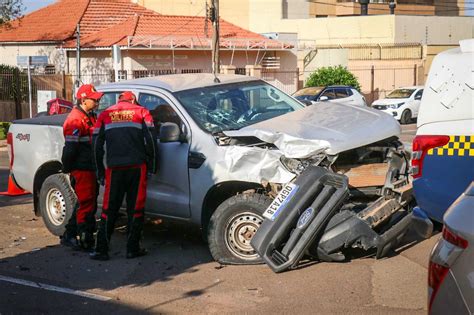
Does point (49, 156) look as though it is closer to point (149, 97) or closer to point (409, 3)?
point (149, 97)

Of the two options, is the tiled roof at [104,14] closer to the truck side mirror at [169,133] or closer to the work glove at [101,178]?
the work glove at [101,178]

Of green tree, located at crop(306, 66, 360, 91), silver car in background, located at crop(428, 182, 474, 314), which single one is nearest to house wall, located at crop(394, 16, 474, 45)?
green tree, located at crop(306, 66, 360, 91)

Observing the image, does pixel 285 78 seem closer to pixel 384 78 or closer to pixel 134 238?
pixel 384 78

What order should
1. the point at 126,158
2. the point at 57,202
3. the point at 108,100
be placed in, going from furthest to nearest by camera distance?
the point at 57,202 < the point at 108,100 < the point at 126,158

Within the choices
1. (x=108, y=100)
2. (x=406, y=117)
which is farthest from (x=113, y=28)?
(x=108, y=100)

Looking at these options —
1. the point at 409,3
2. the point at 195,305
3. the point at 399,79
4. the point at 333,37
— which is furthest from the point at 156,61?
the point at 409,3

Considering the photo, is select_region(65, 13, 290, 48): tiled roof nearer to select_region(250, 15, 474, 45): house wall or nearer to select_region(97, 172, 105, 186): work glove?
select_region(250, 15, 474, 45): house wall

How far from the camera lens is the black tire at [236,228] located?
7.19 metres

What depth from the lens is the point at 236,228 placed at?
23.9 ft

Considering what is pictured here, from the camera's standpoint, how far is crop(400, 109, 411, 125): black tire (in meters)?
30.4

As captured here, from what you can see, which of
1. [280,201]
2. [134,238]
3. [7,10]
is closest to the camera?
[280,201]

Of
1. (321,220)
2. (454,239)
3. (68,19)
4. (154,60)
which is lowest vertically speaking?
(321,220)

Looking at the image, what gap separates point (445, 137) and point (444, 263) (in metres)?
3.50

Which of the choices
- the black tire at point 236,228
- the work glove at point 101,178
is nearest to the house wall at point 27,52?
the work glove at point 101,178
